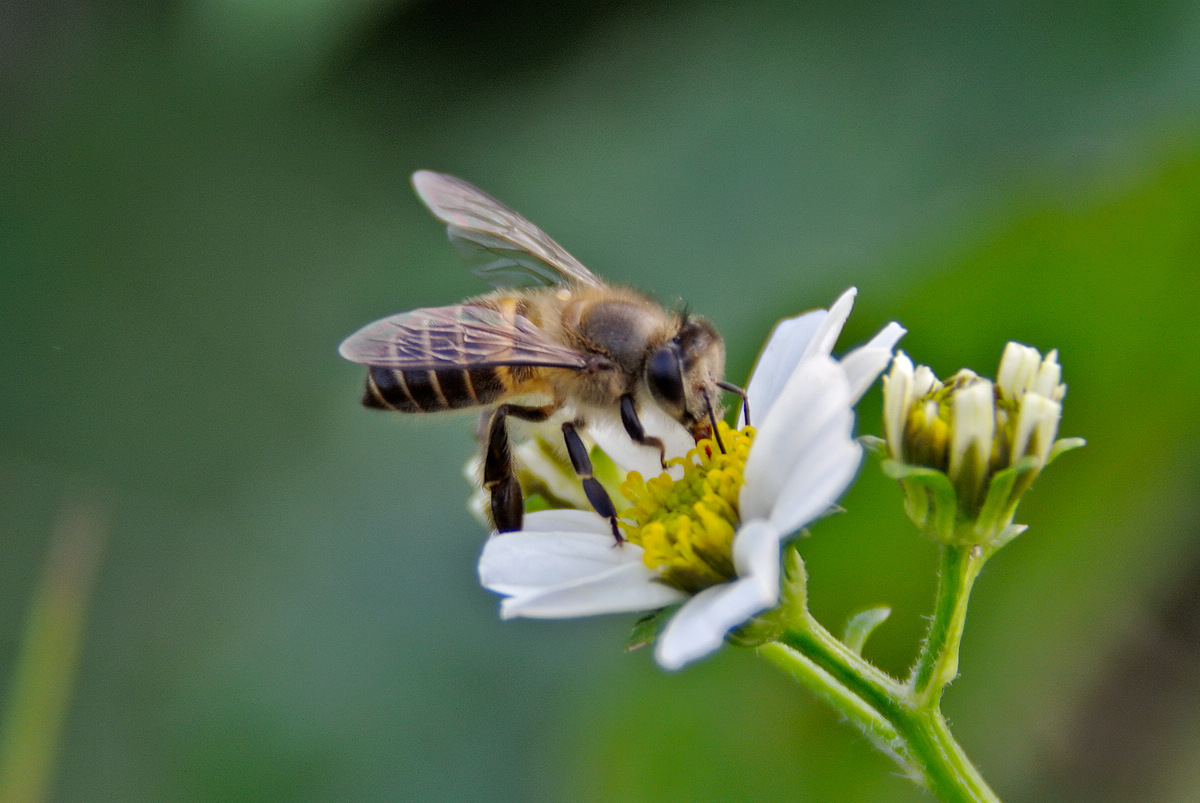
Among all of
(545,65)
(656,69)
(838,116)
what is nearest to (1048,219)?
(838,116)

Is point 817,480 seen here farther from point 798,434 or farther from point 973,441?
point 973,441

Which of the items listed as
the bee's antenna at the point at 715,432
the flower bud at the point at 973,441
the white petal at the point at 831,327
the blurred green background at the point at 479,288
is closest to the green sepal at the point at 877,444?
the flower bud at the point at 973,441

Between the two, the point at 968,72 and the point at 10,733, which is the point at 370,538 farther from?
the point at 968,72

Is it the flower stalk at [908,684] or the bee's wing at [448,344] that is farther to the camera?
the bee's wing at [448,344]

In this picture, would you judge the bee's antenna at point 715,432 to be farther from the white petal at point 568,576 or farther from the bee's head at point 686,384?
the white petal at point 568,576

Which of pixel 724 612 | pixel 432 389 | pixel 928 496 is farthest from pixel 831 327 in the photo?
pixel 432 389

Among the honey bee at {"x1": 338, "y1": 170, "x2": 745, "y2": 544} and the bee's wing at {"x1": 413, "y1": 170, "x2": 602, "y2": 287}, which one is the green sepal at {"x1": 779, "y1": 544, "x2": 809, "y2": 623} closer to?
the honey bee at {"x1": 338, "y1": 170, "x2": 745, "y2": 544}
